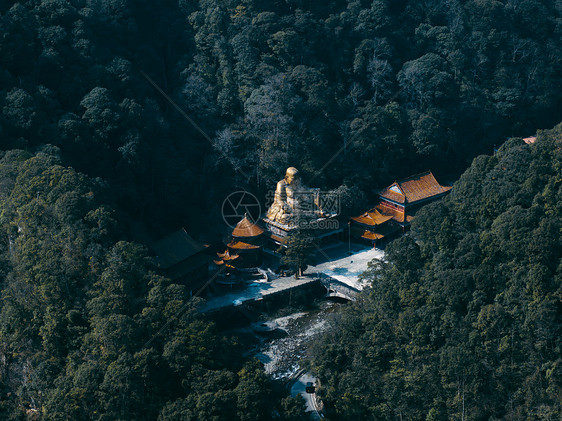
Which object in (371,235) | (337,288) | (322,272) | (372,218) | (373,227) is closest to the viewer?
(337,288)

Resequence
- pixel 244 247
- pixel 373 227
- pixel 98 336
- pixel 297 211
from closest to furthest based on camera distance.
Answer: pixel 98 336
pixel 244 247
pixel 297 211
pixel 373 227

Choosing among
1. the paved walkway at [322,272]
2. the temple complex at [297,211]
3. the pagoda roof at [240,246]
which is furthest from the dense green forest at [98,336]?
the temple complex at [297,211]

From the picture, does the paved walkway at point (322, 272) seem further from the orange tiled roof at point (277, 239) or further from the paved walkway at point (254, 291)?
the orange tiled roof at point (277, 239)

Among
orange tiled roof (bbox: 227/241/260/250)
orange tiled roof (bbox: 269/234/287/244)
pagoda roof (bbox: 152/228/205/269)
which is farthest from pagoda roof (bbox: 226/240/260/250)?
pagoda roof (bbox: 152/228/205/269)

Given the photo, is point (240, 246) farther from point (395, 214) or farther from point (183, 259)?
point (395, 214)

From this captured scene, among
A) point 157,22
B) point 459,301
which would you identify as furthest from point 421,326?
point 157,22

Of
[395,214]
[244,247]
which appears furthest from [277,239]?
[395,214]
